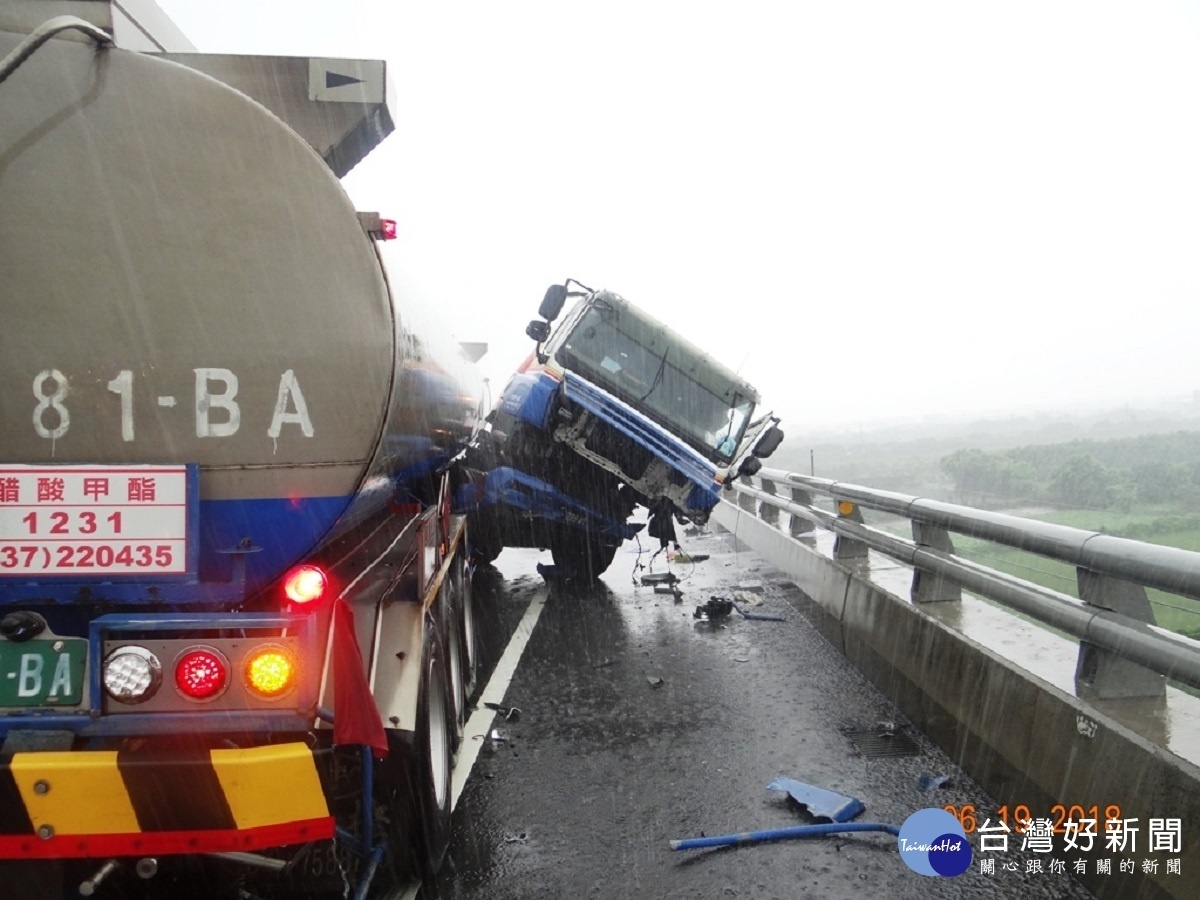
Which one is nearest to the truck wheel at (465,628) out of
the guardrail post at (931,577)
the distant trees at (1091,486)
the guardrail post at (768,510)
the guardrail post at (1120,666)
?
the guardrail post at (931,577)

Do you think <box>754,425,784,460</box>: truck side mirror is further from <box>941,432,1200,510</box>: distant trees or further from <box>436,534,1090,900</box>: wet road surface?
<box>436,534,1090,900</box>: wet road surface

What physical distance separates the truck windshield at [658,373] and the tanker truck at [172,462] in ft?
23.5

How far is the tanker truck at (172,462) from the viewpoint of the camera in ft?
10.0

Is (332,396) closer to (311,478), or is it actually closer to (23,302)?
(311,478)

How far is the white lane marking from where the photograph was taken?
17.4 ft

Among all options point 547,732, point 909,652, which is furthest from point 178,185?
point 909,652

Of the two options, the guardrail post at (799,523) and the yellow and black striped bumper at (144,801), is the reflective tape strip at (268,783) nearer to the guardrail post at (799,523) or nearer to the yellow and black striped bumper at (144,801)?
the yellow and black striped bumper at (144,801)

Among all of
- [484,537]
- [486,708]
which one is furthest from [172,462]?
[484,537]

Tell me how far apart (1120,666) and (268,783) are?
3.41 m

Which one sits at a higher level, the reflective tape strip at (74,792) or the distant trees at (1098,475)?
the distant trees at (1098,475)

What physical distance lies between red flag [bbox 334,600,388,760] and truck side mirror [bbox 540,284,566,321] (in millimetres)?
7741

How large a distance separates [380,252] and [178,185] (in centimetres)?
71

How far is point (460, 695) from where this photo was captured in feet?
19.6

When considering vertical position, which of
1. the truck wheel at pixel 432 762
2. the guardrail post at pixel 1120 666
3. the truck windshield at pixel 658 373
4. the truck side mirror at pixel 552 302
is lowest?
the truck wheel at pixel 432 762
